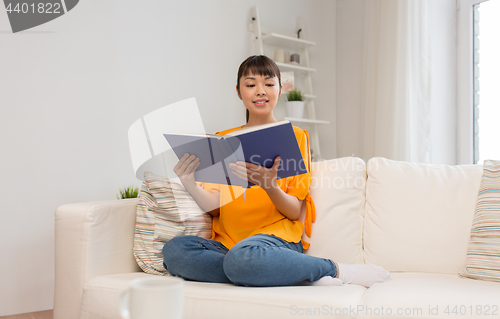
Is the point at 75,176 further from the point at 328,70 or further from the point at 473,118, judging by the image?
the point at 473,118

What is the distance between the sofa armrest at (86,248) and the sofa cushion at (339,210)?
0.67 metres

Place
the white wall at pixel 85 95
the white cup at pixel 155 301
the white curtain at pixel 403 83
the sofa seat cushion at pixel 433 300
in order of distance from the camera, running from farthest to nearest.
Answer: the white curtain at pixel 403 83, the white wall at pixel 85 95, the sofa seat cushion at pixel 433 300, the white cup at pixel 155 301

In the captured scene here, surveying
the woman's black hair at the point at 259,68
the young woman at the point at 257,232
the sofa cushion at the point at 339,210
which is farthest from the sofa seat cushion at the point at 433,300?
the woman's black hair at the point at 259,68

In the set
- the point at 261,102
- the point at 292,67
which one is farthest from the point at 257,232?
the point at 292,67

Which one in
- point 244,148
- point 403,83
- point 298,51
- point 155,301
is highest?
point 298,51

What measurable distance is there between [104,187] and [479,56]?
236 centimetres

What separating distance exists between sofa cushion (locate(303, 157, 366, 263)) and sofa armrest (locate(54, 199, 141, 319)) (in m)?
0.67

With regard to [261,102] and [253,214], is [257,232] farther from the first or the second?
[261,102]

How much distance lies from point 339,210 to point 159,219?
655 millimetres

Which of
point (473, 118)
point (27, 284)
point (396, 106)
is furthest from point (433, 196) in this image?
point (27, 284)

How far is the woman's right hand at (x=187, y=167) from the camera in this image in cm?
126

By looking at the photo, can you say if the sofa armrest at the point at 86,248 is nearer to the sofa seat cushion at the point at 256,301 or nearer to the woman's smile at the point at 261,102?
the sofa seat cushion at the point at 256,301

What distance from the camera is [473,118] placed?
8.18 ft

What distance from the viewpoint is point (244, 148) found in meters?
1.10
